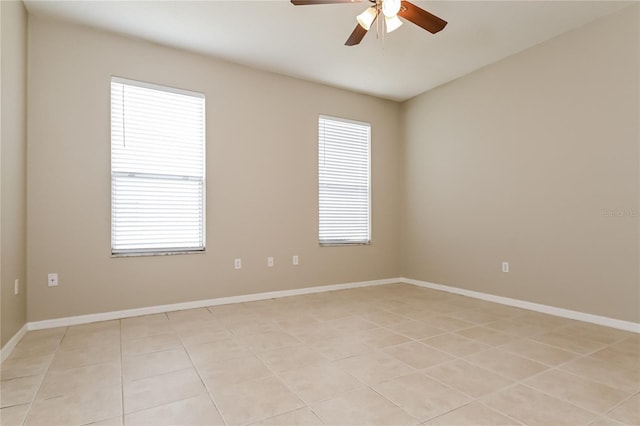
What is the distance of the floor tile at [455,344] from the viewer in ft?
8.55

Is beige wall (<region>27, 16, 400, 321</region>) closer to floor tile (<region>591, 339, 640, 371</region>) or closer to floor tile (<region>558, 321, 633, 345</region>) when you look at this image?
floor tile (<region>558, 321, 633, 345</region>)

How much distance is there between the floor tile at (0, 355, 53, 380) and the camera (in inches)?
87.3

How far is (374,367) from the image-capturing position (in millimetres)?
2326

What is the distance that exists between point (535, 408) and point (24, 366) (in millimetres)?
3122

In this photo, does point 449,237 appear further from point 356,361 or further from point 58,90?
point 58,90

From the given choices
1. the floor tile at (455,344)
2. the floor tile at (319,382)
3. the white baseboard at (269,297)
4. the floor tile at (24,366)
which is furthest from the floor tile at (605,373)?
the floor tile at (24,366)

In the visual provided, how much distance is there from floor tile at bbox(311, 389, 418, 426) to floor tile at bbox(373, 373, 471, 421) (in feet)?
0.19

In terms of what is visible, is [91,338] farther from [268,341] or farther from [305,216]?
[305,216]

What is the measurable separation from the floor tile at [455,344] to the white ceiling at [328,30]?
2.82m

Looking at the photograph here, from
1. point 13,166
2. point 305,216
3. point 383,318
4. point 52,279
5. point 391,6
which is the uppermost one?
point 391,6

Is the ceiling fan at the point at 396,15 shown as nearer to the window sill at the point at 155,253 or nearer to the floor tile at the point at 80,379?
the window sill at the point at 155,253

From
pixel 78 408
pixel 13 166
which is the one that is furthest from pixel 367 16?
pixel 78 408

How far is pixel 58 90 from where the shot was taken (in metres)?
3.29

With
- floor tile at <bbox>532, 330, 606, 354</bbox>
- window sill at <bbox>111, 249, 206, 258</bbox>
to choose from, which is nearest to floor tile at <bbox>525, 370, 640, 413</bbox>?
floor tile at <bbox>532, 330, 606, 354</bbox>
